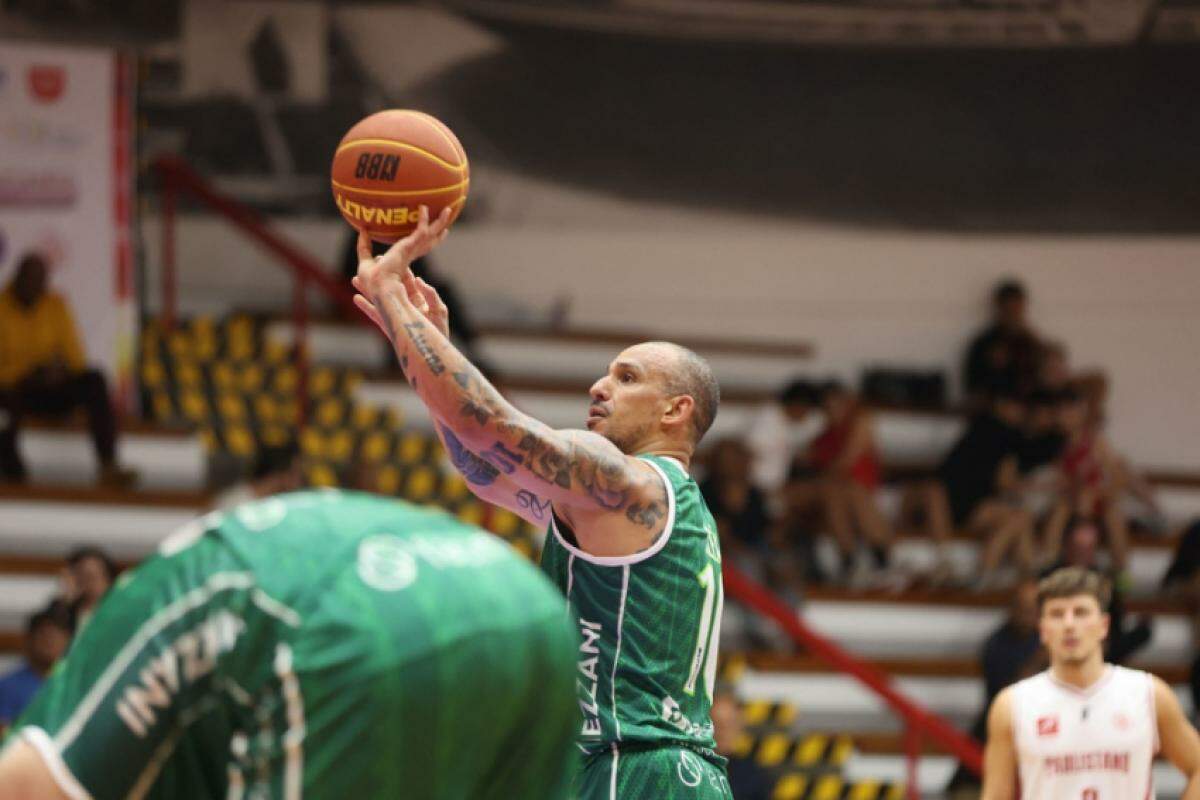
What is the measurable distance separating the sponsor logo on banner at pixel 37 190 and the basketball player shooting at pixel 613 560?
7703 millimetres

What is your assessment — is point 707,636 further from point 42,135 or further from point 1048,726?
point 42,135

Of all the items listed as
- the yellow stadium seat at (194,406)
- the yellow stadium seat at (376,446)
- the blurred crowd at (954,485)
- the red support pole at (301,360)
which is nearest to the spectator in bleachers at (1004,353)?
the blurred crowd at (954,485)

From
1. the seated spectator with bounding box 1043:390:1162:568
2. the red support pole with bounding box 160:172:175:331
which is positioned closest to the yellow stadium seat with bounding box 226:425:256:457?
the red support pole with bounding box 160:172:175:331

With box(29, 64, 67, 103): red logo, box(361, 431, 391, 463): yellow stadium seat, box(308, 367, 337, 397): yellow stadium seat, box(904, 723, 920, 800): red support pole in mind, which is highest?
box(29, 64, 67, 103): red logo

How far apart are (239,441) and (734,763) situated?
13.4 feet

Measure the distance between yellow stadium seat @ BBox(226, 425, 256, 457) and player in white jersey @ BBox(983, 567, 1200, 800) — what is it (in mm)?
6059

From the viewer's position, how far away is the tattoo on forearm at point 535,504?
446cm

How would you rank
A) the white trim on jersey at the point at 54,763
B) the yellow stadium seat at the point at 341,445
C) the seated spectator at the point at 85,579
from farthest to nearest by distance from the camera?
1. the yellow stadium seat at the point at 341,445
2. the seated spectator at the point at 85,579
3. the white trim on jersey at the point at 54,763

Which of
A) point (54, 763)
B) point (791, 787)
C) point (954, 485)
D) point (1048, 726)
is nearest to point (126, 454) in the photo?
point (791, 787)

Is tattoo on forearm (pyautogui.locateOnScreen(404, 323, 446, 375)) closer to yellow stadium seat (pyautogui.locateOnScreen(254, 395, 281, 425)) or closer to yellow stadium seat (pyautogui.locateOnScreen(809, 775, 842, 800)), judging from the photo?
yellow stadium seat (pyautogui.locateOnScreen(809, 775, 842, 800))

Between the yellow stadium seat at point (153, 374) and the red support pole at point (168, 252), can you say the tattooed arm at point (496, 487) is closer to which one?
the yellow stadium seat at point (153, 374)

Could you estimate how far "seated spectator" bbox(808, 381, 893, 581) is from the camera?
12.3 meters

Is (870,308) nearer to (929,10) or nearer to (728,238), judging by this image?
(728,238)

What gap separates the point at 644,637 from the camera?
411cm
